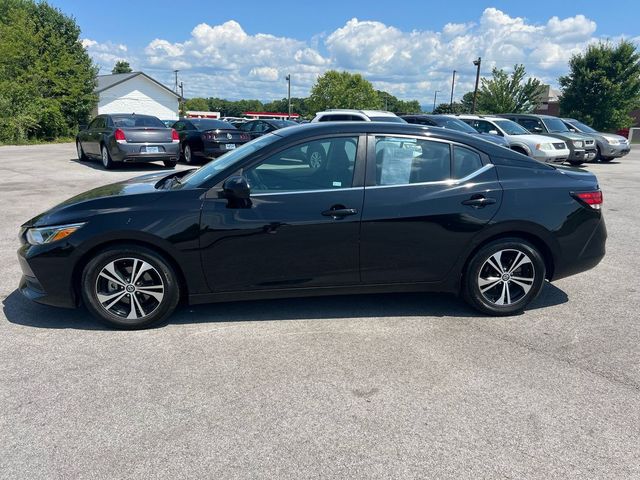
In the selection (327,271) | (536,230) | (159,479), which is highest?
(536,230)

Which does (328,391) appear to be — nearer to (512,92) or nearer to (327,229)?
(327,229)

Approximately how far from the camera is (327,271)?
401 centimetres

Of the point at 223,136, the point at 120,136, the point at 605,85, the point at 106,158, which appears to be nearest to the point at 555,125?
the point at 223,136

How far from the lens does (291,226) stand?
152 inches

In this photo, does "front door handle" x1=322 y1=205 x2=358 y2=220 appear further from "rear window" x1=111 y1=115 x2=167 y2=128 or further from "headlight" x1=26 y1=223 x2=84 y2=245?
"rear window" x1=111 y1=115 x2=167 y2=128

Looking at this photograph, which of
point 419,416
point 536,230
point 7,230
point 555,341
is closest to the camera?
point 419,416

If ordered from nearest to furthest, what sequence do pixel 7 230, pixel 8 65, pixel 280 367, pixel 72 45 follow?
pixel 280 367 → pixel 7 230 → pixel 8 65 → pixel 72 45

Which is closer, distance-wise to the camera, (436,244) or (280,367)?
(280,367)

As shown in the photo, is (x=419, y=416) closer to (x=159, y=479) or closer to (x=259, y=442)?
(x=259, y=442)

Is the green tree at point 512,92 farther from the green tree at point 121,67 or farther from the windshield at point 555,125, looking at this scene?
the green tree at point 121,67

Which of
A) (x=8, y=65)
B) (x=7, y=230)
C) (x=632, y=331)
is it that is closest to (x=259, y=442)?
(x=632, y=331)

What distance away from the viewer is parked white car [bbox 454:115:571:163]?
1484 cm

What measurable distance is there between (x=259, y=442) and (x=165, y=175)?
315 centimetres

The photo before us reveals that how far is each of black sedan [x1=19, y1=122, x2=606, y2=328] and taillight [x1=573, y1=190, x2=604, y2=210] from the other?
0.01m
